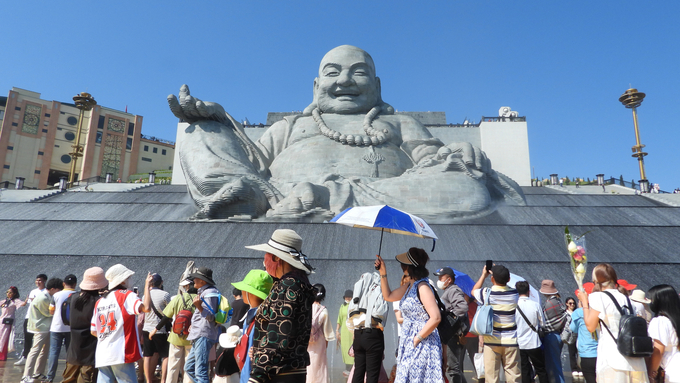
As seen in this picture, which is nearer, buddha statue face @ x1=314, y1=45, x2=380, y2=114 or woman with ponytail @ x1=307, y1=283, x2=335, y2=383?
woman with ponytail @ x1=307, y1=283, x2=335, y2=383

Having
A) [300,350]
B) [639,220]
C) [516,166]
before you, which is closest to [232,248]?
[300,350]

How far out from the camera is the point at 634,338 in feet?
7.47

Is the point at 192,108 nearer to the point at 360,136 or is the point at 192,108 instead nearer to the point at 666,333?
the point at 360,136

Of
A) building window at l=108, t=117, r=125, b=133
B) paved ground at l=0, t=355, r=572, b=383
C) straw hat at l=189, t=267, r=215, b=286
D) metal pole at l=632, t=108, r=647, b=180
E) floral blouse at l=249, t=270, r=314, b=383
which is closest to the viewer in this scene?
floral blouse at l=249, t=270, r=314, b=383

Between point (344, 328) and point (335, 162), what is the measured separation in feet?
23.7

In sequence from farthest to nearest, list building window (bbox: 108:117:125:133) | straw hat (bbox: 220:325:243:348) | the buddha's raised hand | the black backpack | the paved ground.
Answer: building window (bbox: 108:117:125:133) → the buddha's raised hand → the paved ground → straw hat (bbox: 220:325:243:348) → the black backpack

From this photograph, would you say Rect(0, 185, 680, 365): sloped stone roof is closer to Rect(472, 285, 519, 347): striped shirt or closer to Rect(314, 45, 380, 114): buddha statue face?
Rect(472, 285, 519, 347): striped shirt

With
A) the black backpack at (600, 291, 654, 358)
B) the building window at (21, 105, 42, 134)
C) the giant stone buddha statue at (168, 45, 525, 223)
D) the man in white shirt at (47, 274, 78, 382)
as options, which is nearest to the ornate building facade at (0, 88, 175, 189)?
the building window at (21, 105, 42, 134)

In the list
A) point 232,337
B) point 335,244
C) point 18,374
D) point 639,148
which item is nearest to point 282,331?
point 232,337

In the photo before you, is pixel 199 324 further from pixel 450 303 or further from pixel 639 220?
pixel 639 220

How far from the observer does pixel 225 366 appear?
8.69 ft

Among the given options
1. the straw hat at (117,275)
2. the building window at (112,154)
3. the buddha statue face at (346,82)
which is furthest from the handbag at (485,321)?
the building window at (112,154)

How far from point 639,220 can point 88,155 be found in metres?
41.2

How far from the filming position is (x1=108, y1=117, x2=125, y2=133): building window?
1664 inches
